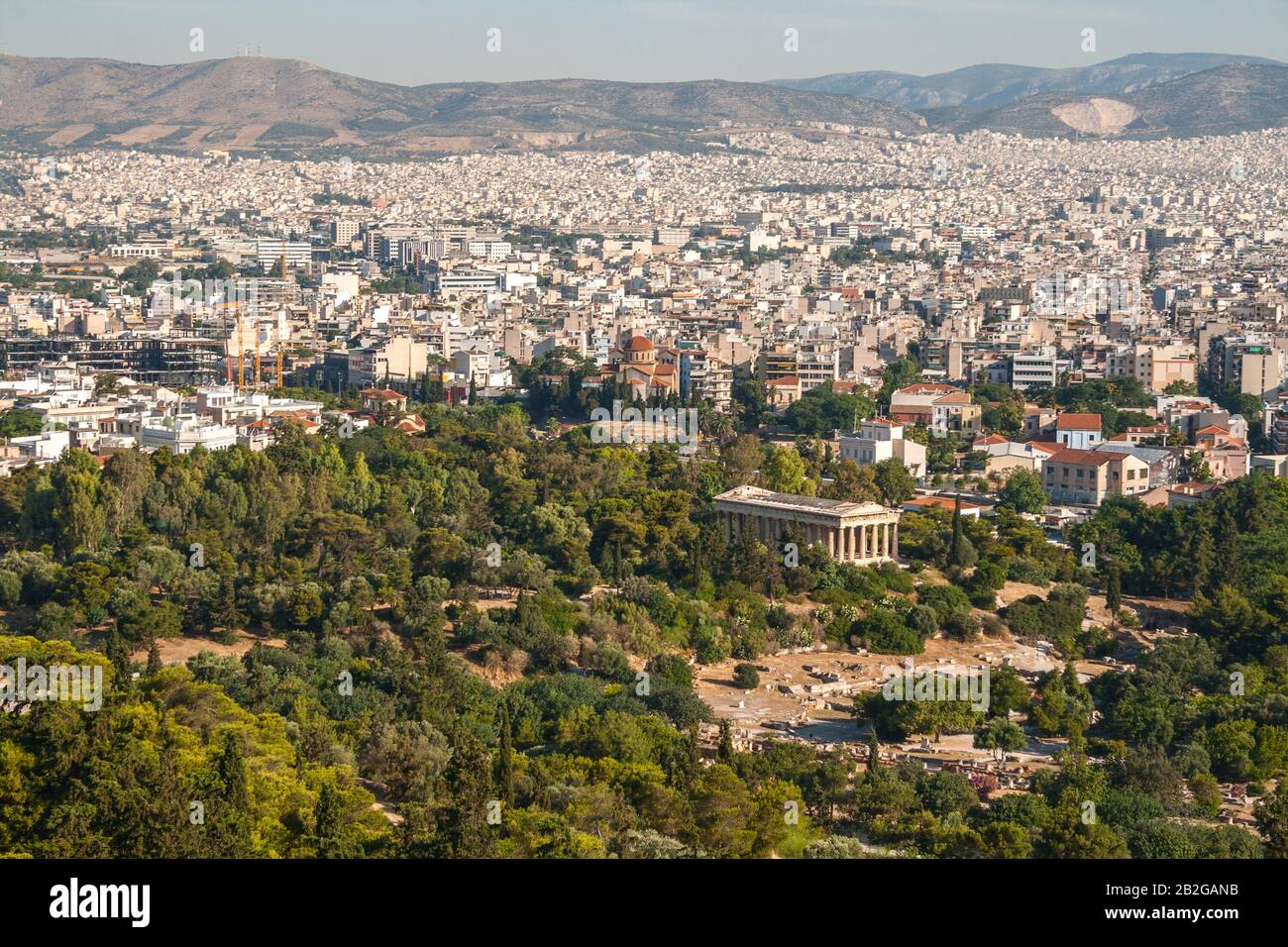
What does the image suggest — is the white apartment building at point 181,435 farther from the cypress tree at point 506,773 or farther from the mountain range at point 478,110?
the mountain range at point 478,110

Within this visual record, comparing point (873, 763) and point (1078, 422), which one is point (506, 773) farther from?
point (1078, 422)

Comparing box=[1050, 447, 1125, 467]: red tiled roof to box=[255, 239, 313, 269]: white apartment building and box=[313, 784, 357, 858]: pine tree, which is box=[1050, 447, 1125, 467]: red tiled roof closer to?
box=[313, 784, 357, 858]: pine tree

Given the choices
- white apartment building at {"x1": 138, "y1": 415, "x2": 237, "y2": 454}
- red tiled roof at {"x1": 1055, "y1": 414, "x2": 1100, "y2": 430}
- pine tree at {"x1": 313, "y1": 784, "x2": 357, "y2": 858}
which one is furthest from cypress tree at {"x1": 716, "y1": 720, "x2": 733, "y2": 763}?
red tiled roof at {"x1": 1055, "y1": 414, "x2": 1100, "y2": 430}

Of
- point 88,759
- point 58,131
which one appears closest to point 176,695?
point 88,759

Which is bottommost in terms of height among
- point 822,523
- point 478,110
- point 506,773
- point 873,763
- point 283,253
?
point 873,763

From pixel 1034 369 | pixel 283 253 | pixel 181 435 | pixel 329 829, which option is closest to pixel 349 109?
pixel 283 253
